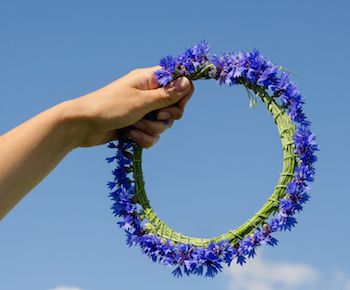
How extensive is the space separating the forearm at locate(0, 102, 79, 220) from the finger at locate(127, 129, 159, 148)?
325 mm

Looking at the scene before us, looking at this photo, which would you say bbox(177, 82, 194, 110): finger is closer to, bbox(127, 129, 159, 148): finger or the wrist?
bbox(127, 129, 159, 148): finger

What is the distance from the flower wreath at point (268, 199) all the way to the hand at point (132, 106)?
70 millimetres

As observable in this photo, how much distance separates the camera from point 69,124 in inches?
111

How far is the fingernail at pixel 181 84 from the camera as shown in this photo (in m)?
2.88

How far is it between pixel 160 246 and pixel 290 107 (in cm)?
98

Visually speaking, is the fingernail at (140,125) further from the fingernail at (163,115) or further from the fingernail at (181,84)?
the fingernail at (181,84)

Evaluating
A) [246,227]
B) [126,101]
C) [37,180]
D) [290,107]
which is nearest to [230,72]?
[290,107]

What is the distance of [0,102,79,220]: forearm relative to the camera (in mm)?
2748

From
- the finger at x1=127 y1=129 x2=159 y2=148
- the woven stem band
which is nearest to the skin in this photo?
the finger at x1=127 y1=129 x2=159 y2=148

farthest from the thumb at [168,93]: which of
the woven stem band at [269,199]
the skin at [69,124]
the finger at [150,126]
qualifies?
the woven stem band at [269,199]

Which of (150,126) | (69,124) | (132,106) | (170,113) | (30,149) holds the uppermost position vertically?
(170,113)

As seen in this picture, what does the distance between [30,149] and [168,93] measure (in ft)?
2.43

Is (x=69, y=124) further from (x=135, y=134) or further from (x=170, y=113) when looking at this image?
(x=170, y=113)

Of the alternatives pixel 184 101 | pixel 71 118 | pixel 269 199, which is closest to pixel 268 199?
pixel 269 199
